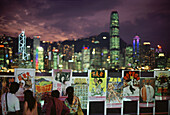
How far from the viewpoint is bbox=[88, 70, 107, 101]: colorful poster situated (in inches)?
156

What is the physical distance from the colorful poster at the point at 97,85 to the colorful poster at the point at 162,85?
4.99 feet

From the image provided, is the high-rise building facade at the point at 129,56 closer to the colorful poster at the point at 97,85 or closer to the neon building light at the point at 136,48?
the neon building light at the point at 136,48

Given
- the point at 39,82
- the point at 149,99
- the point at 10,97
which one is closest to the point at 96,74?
the point at 39,82

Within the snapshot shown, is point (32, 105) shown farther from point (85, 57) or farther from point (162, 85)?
point (85, 57)

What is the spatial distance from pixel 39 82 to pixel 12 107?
936mm

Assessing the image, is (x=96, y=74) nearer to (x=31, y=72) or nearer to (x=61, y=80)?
(x=61, y=80)

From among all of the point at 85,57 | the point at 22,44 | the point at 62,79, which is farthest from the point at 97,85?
the point at 85,57

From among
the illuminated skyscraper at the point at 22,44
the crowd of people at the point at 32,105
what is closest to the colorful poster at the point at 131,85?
the crowd of people at the point at 32,105

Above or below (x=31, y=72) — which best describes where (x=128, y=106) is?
below

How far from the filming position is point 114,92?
408 centimetres

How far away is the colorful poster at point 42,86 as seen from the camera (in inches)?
144

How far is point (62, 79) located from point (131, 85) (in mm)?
1833

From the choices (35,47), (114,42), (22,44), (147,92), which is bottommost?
(147,92)

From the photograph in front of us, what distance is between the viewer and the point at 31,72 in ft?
12.1
